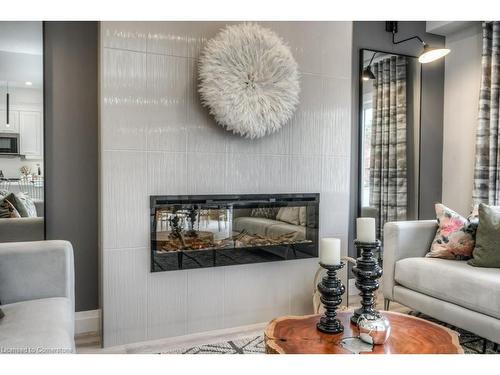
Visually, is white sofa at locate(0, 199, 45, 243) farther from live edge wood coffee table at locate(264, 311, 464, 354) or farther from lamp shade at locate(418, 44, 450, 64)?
lamp shade at locate(418, 44, 450, 64)

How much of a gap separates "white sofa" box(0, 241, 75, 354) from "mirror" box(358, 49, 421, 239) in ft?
8.01

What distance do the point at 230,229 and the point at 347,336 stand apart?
1.24 m

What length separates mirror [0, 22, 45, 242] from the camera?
2.38 m

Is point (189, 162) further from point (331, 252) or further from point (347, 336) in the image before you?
point (347, 336)

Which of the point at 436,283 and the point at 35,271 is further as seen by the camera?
the point at 436,283

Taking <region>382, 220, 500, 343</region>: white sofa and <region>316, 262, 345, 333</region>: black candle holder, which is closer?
<region>316, 262, 345, 333</region>: black candle holder

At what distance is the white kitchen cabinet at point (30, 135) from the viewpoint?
7.96 feet

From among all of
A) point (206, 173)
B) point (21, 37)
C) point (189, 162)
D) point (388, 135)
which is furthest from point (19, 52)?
point (388, 135)

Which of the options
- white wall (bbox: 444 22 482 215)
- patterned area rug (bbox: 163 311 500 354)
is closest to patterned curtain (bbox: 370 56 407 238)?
white wall (bbox: 444 22 482 215)

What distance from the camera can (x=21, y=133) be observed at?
7.97 ft

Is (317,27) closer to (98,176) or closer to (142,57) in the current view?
(142,57)

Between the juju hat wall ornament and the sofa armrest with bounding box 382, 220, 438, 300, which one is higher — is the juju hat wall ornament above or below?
above

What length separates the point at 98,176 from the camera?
2590mm

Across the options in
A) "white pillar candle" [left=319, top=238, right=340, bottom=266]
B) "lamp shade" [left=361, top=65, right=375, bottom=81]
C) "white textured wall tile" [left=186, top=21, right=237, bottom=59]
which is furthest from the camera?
"lamp shade" [left=361, top=65, right=375, bottom=81]
